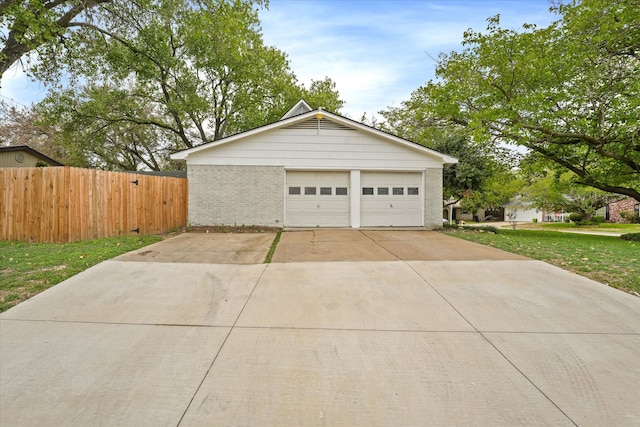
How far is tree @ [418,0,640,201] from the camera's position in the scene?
10.2 m

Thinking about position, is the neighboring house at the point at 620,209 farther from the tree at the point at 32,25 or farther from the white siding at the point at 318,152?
the tree at the point at 32,25

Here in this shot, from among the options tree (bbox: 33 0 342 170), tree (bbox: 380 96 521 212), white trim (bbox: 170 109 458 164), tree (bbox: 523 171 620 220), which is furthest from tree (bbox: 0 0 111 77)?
tree (bbox: 523 171 620 220)

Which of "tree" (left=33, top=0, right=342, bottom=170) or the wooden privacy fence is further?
"tree" (left=33, top=0, right=342, bottom=170)

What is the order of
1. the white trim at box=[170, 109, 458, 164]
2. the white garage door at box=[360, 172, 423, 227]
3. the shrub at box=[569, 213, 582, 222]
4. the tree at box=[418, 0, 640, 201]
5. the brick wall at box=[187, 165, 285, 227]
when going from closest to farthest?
the tree at box=[418, 0, 640, 201] < the white trim at box=[170, 109, 458, 164] < the brick wall at box=[187, 165, 285, 227] < the white garage door at box=[360, 172, 423, 227] < the shrub at box=[569, 213, 582, 222]

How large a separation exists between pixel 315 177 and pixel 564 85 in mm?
9974

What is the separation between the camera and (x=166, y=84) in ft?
60.1

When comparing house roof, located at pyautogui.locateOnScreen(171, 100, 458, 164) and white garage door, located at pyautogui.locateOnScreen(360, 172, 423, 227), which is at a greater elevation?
house roof, located at pyautogui.locateOnScreen(171, 100, 458, 164)

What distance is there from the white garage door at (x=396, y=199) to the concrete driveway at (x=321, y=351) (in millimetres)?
7254

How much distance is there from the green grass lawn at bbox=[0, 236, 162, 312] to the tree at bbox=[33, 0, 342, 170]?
301 inches

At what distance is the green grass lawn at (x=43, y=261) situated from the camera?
4.26 meters

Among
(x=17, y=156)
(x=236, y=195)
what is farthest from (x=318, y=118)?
(x=17, y=156)

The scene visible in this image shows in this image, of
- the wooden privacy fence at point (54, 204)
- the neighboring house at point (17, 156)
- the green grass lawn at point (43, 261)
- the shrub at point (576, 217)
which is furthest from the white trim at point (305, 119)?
the shrub at point (576, 217)

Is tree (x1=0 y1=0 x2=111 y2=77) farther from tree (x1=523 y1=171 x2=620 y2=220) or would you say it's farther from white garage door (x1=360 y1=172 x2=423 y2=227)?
tree (x1=523 y1=171 x2=620 y2=220)

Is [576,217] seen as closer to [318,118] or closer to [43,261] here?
[318,118]
